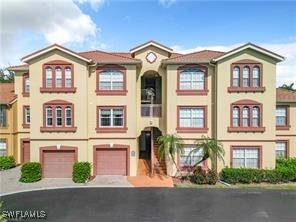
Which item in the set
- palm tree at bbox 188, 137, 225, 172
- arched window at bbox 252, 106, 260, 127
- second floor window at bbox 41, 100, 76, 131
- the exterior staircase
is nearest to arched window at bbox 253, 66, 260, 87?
arched window at bbox 252, 106, 260, 127

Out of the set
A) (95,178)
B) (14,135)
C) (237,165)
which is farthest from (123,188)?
(14,135)

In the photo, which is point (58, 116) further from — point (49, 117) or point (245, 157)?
point (245, 157)

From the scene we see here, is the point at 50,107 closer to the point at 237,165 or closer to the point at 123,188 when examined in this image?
the point at 123,188

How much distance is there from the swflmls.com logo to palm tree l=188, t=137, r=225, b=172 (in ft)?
41.0

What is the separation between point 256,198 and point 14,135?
2155cm

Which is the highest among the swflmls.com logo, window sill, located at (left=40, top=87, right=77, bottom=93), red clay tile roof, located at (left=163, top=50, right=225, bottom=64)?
red clay tile roof, located at (left=163, top=50, right=225, bottom=64)

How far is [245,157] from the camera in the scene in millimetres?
22797

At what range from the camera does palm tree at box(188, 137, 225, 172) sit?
22078mm

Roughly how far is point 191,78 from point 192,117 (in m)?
3.23

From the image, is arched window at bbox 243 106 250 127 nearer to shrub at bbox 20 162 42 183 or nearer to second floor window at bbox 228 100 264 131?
second floor window at bbox 228 100 264 131

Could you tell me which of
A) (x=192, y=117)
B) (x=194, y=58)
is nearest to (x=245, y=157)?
(x=192, y=117)

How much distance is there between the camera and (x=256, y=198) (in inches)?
700

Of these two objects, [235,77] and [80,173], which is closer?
[80,173]

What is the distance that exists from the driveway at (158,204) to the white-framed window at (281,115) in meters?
8.37
